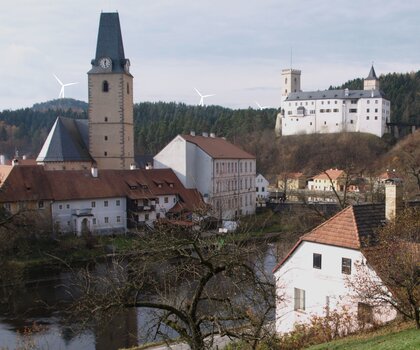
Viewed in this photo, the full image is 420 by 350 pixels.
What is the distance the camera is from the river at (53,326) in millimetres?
21984

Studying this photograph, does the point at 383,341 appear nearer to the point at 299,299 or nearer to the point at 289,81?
the point at 299,299

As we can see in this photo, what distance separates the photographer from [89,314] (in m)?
9.73

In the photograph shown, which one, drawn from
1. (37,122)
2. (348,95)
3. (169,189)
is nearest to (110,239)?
(169,189)

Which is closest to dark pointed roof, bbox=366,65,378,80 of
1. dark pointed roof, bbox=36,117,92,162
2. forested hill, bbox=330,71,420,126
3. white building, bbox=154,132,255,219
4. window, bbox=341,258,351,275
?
forested hill, bbox=330,71,420,126

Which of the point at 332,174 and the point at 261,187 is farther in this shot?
the point at 332,174

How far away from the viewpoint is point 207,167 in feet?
172

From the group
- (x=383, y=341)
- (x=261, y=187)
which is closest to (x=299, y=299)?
(x=383, y=341)

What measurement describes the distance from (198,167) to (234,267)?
42.5 metres

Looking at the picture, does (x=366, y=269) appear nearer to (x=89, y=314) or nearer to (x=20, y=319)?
(x=89, y=314)

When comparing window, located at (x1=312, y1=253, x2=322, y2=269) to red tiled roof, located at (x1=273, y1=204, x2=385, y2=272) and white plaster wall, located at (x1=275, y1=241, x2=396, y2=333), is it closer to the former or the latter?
white plaster wall, located at (x1=275, y1=241, x2=396, y2=333)

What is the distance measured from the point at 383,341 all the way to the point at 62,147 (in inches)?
1732

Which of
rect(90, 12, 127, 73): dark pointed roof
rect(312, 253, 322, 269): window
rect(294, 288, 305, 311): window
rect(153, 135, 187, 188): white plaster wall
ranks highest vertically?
rect(90, 12, 127, 73): dark pointed roof

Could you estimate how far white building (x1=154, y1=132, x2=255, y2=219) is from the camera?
51.7 metres

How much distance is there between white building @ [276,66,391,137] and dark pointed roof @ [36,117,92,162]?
6506 cm
